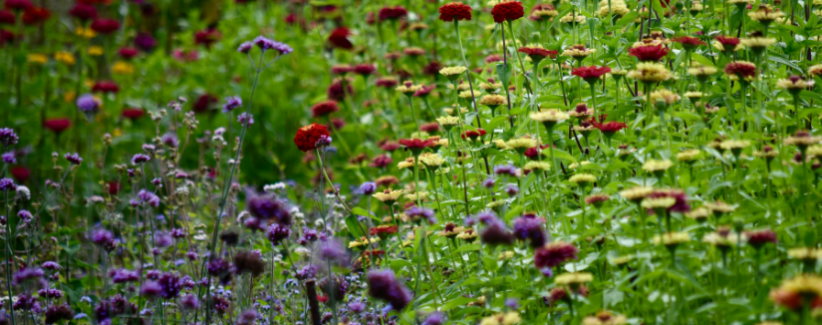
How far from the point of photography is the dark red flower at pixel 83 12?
5.80m

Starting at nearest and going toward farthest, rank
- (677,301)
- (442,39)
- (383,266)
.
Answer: (677,301), (383,266), (442,39)

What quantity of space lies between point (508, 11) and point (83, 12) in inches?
204

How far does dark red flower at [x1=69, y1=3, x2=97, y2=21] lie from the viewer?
580cm

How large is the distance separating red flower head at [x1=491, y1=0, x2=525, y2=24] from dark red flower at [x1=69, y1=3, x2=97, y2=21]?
5114 mm

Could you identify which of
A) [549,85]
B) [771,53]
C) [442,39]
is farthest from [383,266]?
[442,39]

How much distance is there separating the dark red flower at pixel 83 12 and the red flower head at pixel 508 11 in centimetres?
511

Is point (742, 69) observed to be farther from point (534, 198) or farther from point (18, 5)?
point (18, 5)

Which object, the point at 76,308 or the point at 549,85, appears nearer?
the point at 549,85

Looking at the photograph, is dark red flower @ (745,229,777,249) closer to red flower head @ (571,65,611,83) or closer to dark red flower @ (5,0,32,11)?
red flower head @ (571,65,611,83)

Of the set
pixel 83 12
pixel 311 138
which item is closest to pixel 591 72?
pixel 311 138

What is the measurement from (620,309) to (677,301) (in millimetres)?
250

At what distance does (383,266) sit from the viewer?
242 cm

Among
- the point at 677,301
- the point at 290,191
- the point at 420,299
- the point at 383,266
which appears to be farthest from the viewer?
the point at 290,191

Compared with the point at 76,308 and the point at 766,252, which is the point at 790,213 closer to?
the point at 766,252
